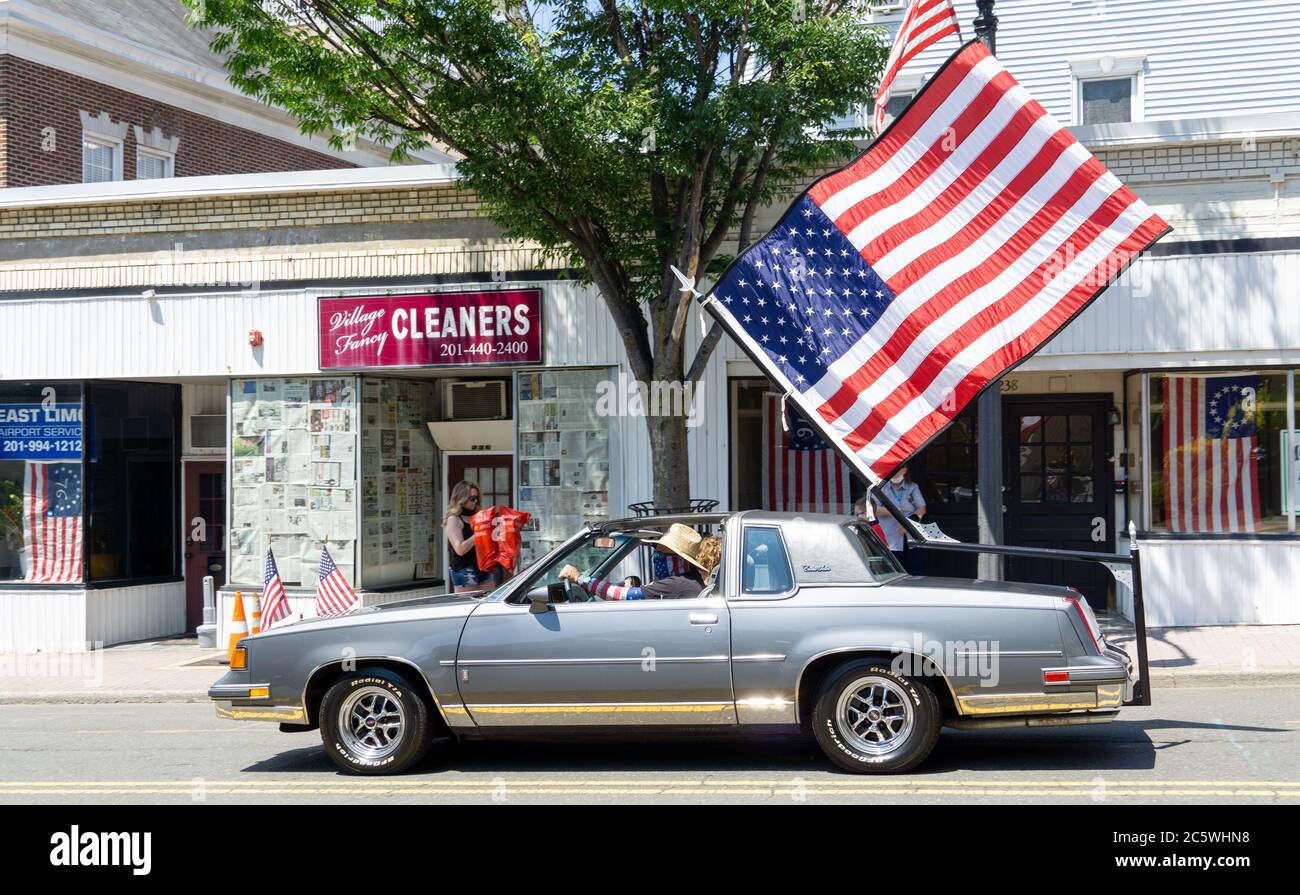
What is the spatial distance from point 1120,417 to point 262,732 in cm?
994

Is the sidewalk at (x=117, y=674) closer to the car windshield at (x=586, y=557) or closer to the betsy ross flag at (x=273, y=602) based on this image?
the betsy ross flag at (x=273, y=602)

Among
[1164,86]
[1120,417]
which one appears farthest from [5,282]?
[1164,86]

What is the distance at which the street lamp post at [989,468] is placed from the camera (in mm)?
11281

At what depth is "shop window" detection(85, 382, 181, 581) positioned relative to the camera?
619 inches

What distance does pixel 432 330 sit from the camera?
1437 cm

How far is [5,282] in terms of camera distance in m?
15.6

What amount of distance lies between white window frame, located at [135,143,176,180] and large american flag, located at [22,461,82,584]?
22.7ft

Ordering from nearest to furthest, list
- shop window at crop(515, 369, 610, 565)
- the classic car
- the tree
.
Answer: the classic car < the tree < shop window at crop(515, 369, 610, 565)

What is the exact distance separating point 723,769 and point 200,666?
25.9ft

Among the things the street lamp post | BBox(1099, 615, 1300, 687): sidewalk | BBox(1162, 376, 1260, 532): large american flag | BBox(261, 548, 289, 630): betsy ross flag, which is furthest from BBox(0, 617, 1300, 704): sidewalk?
the street lamp post

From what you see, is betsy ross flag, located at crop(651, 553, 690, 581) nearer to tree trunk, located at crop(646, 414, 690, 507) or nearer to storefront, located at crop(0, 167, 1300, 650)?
tree trunk, located at crop(646, 414, 690, 507)

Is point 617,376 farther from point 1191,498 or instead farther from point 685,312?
point 1191,498

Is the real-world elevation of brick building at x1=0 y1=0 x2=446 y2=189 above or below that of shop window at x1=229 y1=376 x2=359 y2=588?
above

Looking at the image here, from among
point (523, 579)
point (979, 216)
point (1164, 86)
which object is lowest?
point (523, 579)
